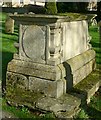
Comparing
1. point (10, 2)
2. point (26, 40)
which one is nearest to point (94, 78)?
point (26, 40)

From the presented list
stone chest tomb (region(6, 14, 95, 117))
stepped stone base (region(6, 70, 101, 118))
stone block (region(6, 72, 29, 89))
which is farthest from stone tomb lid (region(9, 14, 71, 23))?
stepped stone base (region(6, 70, 101, 118))

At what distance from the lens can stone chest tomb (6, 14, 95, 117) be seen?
17.7 ft

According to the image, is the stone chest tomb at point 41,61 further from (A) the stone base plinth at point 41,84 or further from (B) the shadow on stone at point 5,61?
(B) the shadow on stone at point 5,61

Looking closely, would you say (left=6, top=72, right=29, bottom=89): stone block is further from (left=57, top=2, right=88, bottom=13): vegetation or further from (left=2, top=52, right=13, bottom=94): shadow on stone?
(left=57, top=2, right=88, bottom=13): vegetation

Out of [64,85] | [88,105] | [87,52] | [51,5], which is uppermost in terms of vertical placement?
[51,5]

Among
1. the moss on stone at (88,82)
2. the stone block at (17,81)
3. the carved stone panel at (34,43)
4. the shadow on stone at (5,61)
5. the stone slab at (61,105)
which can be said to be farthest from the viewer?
the shadow on stone at (5,61)

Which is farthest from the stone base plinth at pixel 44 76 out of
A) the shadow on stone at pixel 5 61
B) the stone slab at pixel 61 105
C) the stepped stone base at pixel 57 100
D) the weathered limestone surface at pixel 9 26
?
the weathered limestone surface at pixel 9 26

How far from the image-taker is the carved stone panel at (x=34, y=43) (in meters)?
5.52

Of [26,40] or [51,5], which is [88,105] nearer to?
[26,40]

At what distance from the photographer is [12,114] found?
5.00 meters

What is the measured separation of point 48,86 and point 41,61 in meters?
0.52

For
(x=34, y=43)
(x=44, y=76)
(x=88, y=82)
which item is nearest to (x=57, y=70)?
(x=44, y=76)

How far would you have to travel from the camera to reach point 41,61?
18.4 feet

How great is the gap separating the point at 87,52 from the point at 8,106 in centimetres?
296
